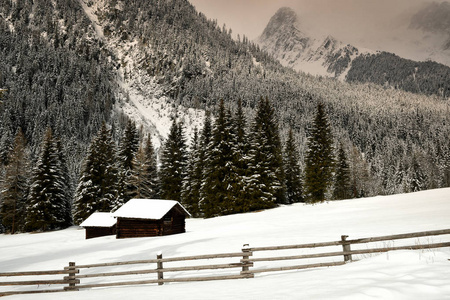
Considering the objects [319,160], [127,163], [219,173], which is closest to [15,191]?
[127,163]

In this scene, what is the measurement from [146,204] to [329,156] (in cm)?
2642

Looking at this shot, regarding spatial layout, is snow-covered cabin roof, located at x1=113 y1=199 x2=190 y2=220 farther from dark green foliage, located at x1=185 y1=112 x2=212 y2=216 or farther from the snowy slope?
the snowy slope

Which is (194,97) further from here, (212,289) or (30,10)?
(212,289)

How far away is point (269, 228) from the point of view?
23.4 m

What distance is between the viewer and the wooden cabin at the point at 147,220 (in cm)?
3043

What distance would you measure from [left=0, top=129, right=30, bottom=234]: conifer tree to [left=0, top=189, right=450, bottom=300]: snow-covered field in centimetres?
1670

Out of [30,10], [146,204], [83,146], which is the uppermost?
[30,10]

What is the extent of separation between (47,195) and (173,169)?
19.4m

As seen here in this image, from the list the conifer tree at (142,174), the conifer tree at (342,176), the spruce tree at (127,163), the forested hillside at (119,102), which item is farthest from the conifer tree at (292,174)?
the forested hillside at (119,102)

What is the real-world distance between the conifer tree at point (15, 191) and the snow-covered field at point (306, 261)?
1670 centimetres

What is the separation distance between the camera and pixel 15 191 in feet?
154

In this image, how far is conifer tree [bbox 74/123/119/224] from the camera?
151 ft

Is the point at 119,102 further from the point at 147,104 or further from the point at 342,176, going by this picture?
the point at 342,176

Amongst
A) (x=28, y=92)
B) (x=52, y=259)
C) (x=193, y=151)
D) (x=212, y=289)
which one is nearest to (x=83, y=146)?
(x=28, y=92)
